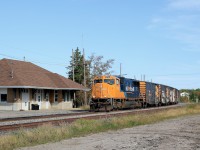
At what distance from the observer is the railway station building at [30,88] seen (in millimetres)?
38438

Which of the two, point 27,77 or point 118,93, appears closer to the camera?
point 118,93

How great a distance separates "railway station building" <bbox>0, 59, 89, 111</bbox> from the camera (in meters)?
38.4

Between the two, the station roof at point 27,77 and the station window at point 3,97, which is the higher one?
the station roof at point 27,77

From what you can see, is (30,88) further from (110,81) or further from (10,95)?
(110,81)

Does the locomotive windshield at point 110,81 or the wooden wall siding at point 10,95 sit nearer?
the locomotive windshield at point 110,81

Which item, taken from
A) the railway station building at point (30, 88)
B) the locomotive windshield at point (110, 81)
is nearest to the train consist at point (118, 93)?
the locomotive windshield at point (110, 81)

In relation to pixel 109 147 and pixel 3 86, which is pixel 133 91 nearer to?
pixel 3 86

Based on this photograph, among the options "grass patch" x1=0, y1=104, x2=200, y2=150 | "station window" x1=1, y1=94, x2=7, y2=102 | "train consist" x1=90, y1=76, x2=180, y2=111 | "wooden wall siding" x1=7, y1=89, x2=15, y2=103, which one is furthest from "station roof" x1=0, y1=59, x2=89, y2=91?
"grass patch" x1=0, y1=104, x2=200, y2=150

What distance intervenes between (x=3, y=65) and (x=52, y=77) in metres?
7.97

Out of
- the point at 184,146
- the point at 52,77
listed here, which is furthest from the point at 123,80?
the point at 184,146

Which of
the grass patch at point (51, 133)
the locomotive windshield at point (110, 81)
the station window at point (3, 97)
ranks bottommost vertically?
the grass patch at point (51, 133)

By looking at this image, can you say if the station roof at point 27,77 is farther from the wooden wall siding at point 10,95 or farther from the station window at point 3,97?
the station window at point 3,97

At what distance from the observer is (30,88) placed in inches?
1578

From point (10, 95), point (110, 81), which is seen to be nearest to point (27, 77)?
point (10, 95)
